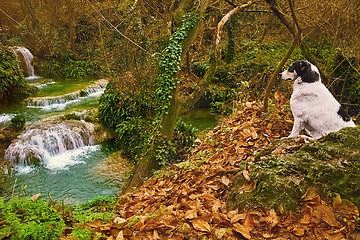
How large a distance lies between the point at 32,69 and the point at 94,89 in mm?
6097

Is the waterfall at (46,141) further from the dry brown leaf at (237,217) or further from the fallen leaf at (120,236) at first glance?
the dry brown leaf at (237,217)

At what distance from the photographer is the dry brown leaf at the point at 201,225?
2352 millimetres

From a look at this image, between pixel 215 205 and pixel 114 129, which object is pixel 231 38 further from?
pixel 215 205

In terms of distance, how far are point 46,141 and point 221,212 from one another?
27.8ft

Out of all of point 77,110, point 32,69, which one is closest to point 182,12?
point 77,110

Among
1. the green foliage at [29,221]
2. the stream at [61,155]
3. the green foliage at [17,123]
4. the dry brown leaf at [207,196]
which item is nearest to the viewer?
the green foliage at [29,221]

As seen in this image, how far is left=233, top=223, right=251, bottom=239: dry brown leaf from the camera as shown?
2.18 m

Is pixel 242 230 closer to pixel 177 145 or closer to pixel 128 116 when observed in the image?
pixel 177 145

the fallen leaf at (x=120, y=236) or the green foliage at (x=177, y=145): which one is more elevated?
the fallen leaf at (x=120, y=236)

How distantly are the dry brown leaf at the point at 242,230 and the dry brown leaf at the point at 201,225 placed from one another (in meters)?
0.27

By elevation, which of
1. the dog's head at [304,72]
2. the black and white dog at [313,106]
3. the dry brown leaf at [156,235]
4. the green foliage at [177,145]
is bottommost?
the green foliage at [177,145]

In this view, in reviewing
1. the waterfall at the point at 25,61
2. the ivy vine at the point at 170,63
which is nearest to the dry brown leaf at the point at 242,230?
the ivy vine at the point at 170,63

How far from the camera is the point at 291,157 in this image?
2.72 m

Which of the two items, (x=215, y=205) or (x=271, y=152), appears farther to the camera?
(x=271, y=152)
